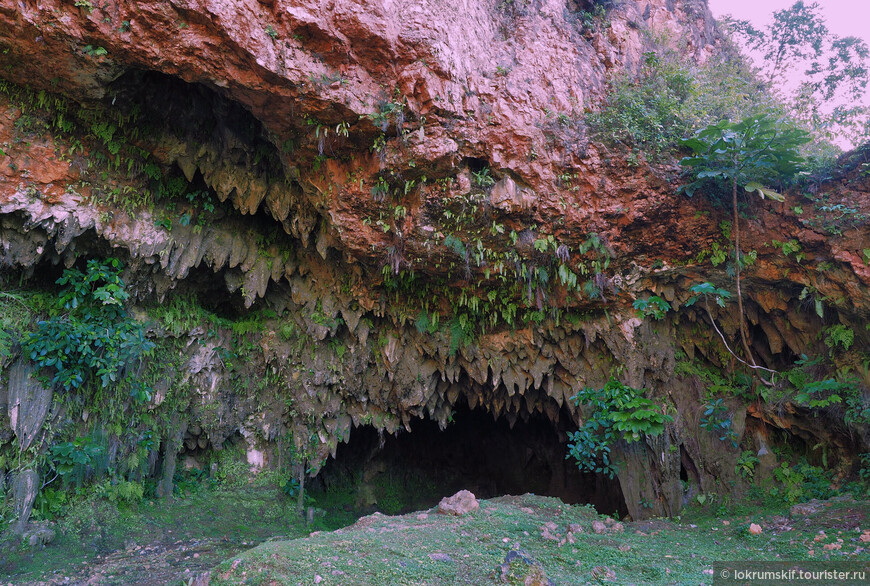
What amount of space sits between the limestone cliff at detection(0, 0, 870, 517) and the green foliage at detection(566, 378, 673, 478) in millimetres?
348

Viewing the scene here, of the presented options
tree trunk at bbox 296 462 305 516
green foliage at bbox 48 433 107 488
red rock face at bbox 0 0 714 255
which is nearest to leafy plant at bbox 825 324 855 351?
red rock face at bbox 0 0 714 255

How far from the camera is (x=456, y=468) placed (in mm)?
15102

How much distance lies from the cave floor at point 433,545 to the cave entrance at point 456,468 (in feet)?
10.6

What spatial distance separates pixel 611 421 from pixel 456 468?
6.99 meters

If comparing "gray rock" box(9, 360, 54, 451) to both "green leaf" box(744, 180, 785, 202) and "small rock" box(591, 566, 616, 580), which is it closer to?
"small rock" box(591, 566, 616, 580)

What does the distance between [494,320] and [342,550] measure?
17.8 feet

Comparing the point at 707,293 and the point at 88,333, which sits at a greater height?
the point at 707,293

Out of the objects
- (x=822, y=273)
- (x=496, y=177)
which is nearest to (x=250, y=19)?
(x=496, y=177)

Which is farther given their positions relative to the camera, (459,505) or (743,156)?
(743,156)

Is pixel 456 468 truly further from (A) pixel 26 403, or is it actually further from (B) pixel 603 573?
(A) pixel 26 403

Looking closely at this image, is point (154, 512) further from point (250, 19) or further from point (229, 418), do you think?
point (250, 19)

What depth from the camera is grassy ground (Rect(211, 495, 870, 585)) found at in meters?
4.75

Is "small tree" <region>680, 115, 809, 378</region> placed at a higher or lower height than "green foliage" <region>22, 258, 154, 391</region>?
higher

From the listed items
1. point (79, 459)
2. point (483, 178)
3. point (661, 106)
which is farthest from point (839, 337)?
point (79, 459)
